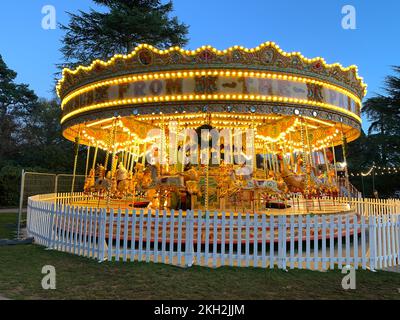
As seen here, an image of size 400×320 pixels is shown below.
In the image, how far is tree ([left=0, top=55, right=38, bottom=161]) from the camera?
1196 inches

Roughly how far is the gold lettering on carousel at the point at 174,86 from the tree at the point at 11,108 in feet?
87.1

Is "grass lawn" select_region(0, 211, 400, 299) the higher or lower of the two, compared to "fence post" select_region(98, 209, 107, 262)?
lower

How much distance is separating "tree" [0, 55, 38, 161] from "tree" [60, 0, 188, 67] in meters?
8.37

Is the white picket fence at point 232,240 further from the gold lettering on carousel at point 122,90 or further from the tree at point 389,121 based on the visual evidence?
the tree at point 389,121

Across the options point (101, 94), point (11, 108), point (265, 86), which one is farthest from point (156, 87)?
point (11, 108)

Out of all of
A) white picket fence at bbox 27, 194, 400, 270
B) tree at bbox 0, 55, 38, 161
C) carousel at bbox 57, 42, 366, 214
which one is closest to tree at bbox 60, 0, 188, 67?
tree at bbox 0, 55, 38, 161

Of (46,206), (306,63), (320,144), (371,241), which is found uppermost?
(306,63)

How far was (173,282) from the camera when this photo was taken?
4.98m

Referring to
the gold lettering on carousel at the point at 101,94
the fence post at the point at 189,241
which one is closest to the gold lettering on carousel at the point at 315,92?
the fence post at the point at 189,241

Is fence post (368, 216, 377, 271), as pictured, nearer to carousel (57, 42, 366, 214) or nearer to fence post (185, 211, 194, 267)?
carousel (57, 42, 366, 214)

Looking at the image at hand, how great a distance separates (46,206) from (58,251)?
50.9 inches

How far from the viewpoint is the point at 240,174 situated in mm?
9531
